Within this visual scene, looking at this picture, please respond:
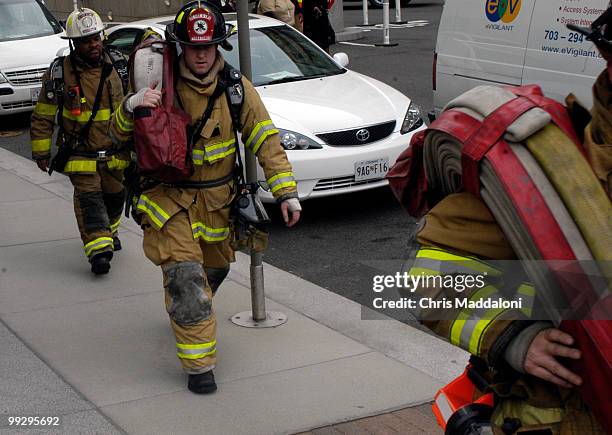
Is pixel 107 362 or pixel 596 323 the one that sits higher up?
pixel 596 323

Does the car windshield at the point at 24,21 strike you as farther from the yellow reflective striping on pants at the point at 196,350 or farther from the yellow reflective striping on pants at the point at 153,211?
the yellow reflective striping on pants at the point at 196,350

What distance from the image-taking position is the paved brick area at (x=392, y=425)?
4.50m

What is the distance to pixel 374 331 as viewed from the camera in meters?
5.78

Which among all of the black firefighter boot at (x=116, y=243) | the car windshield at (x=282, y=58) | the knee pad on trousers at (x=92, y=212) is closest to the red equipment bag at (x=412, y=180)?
the knee pad on trousers at (x=92, y=212)

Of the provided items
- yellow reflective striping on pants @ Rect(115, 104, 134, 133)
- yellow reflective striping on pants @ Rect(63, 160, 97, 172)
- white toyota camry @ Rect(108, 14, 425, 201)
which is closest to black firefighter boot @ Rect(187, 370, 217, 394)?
yellow reflective striping on pants @ Rect(115, 104, 134, 133)

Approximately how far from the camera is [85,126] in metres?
6.93

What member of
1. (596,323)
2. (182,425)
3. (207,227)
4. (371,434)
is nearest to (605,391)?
(596,323)

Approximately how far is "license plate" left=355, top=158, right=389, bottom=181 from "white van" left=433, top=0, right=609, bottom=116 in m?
1.22

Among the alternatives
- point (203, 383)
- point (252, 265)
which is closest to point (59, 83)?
point (252, 265)

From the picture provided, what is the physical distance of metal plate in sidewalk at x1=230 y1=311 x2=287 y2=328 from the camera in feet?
19.5

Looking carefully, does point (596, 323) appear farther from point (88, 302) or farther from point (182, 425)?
point (88, 302)

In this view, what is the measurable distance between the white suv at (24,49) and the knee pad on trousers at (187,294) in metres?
8.53

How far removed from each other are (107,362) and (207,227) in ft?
3.28

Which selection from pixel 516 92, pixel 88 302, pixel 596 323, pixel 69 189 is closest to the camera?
pixel 596 323
